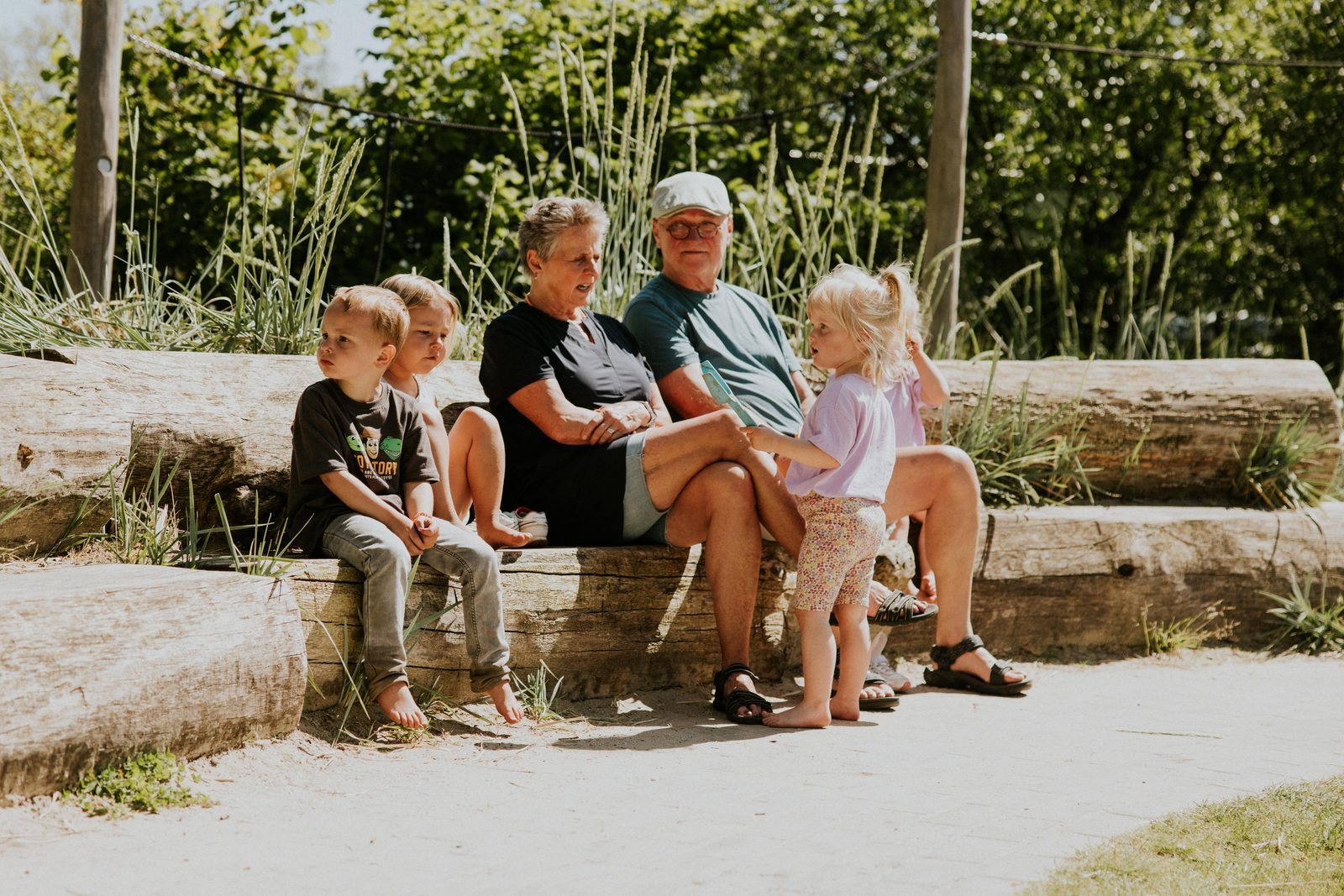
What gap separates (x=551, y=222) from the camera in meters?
3.75

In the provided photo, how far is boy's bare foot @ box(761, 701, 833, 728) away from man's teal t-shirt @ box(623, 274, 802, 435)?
950mm

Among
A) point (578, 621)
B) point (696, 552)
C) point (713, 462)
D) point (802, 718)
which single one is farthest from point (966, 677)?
point (578, 621)

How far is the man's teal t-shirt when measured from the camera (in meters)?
4.00

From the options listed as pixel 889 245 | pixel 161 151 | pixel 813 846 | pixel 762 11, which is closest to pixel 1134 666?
pixel 813 846

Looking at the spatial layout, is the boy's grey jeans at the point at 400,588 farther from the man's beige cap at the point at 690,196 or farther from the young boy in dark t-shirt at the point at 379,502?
the man's beige cap at the point at 690,196

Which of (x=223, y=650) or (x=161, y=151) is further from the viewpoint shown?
(x=161, y=151)

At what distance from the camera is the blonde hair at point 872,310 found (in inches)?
136

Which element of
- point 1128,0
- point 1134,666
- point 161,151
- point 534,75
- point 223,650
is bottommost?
point 1134,666

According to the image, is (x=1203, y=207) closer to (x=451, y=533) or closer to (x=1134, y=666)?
(x=1134, y=666)

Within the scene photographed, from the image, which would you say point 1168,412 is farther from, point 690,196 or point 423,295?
point 423,295

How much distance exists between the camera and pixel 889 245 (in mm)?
8578

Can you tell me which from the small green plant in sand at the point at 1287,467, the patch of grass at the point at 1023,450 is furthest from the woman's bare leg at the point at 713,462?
the small green plant in sand at the point at 1287,467

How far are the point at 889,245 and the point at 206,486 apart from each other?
5.89m

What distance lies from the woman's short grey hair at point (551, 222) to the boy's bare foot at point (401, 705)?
4.31 feet
